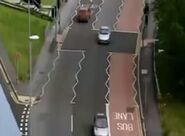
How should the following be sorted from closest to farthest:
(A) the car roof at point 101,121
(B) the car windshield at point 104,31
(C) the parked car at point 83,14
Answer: (A) the car roof at point 101,121 → (B) the car windshield at point 104,31 → (C) the parked car at point 83,14

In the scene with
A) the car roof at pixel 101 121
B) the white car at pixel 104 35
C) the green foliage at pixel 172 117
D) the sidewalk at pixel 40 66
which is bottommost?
the green foliage at pixel 172 117

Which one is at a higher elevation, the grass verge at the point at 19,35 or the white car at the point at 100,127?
the grass verge at the point at 19,35

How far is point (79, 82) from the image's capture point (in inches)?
3610

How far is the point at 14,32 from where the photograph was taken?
4048 inches

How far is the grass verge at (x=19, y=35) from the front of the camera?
3705 inches

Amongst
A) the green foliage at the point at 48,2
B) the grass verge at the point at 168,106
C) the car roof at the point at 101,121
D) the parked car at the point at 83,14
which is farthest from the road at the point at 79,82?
the green foliage at the point at 48,2

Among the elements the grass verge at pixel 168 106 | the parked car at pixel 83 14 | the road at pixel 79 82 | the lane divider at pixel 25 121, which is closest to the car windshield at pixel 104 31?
the road at pixel 79 82

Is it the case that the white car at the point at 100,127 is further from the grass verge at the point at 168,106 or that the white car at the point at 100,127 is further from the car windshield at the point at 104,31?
the car windshield at the point at 104,31

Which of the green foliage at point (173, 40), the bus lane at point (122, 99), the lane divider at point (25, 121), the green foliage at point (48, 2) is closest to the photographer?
the lane divider at point (25, 121)

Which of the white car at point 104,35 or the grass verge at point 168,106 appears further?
the white car at point 104,35

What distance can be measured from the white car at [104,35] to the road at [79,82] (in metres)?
0.96

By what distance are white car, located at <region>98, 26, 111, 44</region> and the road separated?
0.96 meters

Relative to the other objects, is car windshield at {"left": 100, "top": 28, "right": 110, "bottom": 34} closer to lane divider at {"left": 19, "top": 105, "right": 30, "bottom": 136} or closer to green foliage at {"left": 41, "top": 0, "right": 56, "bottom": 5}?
green foliage at {"left": 41, "top": 0, "right": 56, "bottom": 5}

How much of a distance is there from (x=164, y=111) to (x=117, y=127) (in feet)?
22.3
